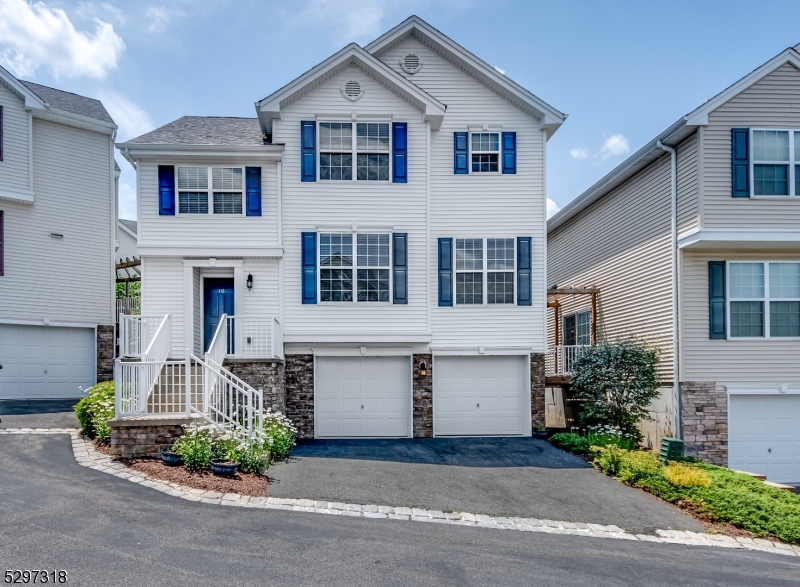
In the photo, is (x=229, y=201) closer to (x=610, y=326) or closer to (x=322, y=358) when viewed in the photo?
(x=322, y=358)

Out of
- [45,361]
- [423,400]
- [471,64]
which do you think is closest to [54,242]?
[45,361]

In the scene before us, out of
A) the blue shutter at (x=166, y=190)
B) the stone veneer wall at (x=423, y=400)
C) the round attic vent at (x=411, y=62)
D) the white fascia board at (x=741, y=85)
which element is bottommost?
the stone veneer wall at (x=423, y=400)

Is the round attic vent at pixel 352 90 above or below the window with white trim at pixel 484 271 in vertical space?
above

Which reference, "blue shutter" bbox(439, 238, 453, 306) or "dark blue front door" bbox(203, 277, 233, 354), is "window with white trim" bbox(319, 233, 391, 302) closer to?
"blue shutter" bbox(439, 238, 453, 306)

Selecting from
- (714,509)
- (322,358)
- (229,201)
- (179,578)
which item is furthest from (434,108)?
(179,578)

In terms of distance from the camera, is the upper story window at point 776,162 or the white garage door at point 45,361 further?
the white garage door at point 45,361

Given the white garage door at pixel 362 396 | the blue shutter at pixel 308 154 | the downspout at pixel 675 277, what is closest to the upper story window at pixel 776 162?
the downspout at pixel 675 277

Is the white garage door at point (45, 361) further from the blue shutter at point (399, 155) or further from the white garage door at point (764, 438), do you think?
the white garage door at point (764, 438)

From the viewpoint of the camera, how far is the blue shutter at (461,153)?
14.0 metres

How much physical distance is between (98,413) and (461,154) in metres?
9.88

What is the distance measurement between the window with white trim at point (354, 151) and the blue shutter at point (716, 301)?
7856 mm

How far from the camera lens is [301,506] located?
7969 mm

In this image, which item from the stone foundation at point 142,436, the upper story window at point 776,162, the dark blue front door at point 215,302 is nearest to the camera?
the stone foundation at point 142,436

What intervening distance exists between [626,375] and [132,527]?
35.6 ft
